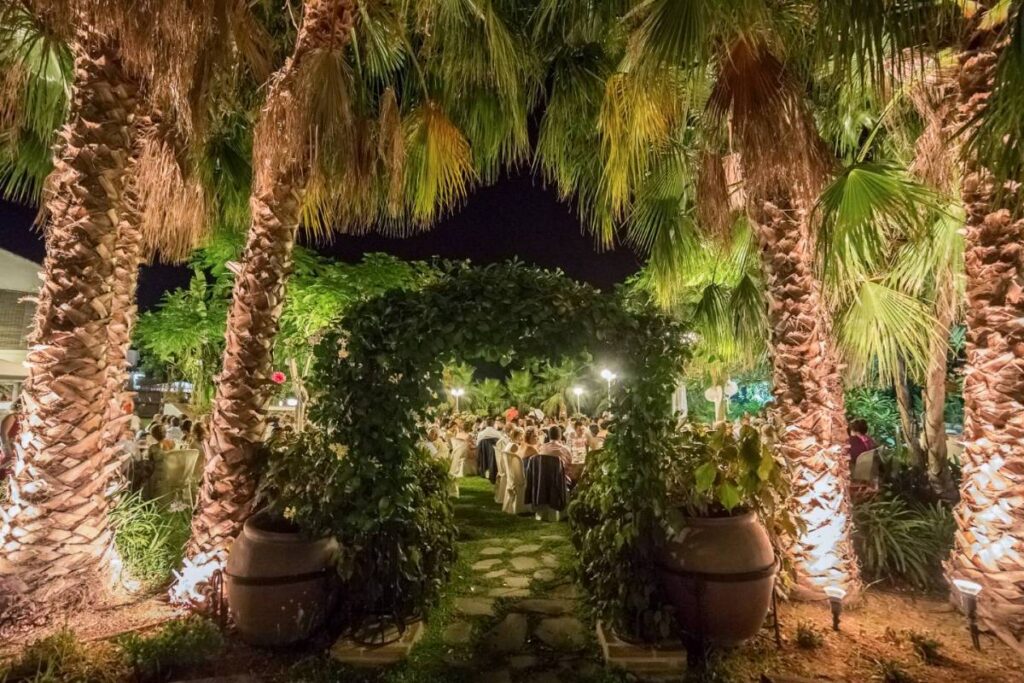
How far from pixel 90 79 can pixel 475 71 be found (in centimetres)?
327

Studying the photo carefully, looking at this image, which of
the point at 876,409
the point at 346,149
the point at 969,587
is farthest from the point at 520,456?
the point at 876,409

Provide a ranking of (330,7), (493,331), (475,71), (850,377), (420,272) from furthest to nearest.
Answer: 1. (420,272)
2. (850,377)
3. (475,71)
4. (330,7)
5. (493,331)

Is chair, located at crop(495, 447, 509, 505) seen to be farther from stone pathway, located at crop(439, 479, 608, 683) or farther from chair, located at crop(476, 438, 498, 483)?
stone pathway, located at crop(439, 479, 608, 683)

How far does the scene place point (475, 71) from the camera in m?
5.57

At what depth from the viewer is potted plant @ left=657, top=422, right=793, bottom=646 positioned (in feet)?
12.3

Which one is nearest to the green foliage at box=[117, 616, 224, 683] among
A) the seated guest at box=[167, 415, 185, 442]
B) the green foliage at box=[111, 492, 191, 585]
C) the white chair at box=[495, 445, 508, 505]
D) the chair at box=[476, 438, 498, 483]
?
the green foliage at box=[111, 492, 191, 585]

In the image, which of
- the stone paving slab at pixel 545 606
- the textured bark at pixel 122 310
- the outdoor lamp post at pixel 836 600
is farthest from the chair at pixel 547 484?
the textured bark at pixel 122 310

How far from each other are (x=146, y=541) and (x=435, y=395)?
10.6 ft

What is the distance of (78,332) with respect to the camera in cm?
422

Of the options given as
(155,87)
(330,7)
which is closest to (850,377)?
(330,7)

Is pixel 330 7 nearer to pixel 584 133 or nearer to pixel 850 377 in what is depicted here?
pixel 584 133

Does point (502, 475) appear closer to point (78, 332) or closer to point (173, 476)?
point (173, 476)

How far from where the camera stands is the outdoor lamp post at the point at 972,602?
12.4 feet

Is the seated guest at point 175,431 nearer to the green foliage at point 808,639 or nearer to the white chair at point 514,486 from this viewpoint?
the white chair at point 514,486
